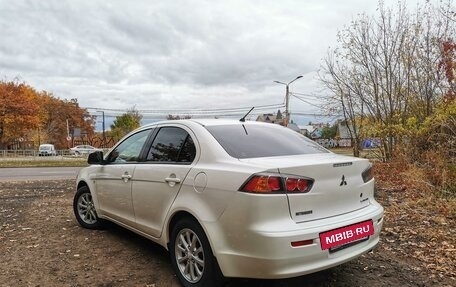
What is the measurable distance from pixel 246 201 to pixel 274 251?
416 millimetres

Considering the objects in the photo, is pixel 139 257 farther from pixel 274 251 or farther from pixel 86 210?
pixel 274 251

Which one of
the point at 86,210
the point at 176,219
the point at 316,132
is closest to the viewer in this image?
the point at 176,219

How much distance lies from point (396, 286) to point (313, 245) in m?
1.22

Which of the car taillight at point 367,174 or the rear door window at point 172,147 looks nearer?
the car taillight at point 367,174

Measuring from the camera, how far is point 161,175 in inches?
155

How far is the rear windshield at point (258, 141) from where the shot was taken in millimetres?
3598

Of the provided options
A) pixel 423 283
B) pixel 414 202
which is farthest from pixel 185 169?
pixel 414 202

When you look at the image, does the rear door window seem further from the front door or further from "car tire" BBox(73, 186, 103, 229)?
"car tire" BBox(73, 186, 103, 229)

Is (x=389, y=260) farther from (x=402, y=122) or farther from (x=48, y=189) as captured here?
(x=402, y=122)

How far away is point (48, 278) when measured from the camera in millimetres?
3912

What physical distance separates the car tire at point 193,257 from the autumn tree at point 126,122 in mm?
65783

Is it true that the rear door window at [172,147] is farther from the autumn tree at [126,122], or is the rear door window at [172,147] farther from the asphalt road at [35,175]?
the autumn tree at [126,122]

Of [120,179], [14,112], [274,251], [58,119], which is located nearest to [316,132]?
[58,119]

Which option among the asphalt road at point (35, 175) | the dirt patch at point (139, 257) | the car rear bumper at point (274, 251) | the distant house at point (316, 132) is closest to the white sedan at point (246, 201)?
the car rear bumper at point (274, 251)
